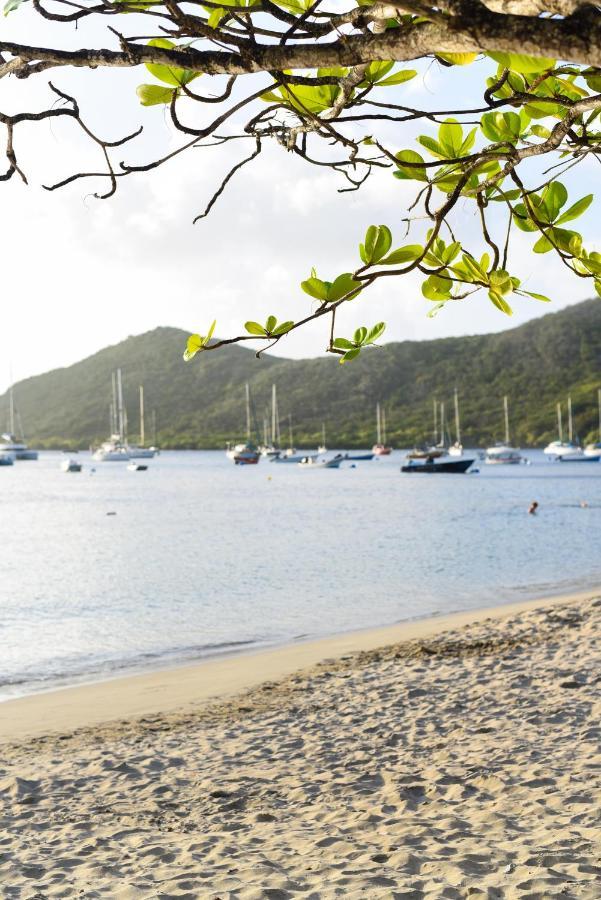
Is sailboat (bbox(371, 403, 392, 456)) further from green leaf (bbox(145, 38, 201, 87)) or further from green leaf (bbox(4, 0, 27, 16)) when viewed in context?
green leaf (bbox(4, 0, 27, 16))

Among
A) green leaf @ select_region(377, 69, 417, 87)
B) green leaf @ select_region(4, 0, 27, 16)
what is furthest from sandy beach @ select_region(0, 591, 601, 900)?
green leaf @ select_region(4, 0, 27, 16)

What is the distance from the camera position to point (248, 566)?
29469mm

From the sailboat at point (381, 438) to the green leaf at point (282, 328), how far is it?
130179mm

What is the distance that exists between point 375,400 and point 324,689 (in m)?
165

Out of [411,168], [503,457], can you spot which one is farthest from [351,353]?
[503,457]

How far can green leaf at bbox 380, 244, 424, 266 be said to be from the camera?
1.86 metres

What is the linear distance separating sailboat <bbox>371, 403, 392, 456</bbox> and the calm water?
67.7 metres

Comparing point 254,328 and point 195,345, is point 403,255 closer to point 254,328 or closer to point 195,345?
point 254,328

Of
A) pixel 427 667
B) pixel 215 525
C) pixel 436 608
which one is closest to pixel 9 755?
pixel 427 667

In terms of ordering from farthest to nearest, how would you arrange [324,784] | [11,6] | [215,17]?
[324,784] → [215,17] → [11,6]

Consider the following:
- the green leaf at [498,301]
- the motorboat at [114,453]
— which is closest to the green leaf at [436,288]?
the green leaf at [498,301]

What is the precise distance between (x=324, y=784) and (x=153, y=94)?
20.0ft

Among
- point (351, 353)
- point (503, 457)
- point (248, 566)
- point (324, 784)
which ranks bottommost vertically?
point (248, 566)

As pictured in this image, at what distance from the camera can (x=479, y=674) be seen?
10781 mm
